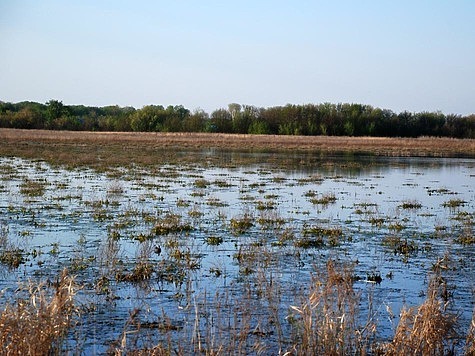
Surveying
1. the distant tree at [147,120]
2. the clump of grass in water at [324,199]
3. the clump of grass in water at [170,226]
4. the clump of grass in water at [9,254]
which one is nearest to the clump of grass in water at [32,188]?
the clump of grass in water at [170,226]

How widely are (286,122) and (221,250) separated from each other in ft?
312

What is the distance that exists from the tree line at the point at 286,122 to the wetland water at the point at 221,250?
7554 centimetres

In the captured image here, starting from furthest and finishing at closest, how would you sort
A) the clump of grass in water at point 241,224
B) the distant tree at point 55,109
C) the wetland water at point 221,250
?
1. the distant tree at point 55,109
2. the clump of grass in water at point 241,224
3. the wetland water at point 221,250

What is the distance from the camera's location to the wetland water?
10164mm

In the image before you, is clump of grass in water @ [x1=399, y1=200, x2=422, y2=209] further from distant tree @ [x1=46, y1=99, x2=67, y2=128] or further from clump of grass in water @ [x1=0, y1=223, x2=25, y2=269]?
distant tree @ [x1=46, y1=99, x2=67, y2=128]

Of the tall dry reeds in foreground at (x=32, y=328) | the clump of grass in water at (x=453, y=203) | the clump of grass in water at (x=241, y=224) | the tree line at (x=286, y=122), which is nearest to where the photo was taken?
the tall dry reeds in foreground at (x=32, y=328)

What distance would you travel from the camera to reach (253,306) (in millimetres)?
10984

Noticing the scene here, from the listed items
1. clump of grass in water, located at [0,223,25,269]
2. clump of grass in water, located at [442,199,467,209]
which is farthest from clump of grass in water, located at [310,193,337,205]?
clump of grass in water, located at [0,223,25,269]

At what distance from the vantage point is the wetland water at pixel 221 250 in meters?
10.2

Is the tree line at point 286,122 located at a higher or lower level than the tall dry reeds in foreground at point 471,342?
higher

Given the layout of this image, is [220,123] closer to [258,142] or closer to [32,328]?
[258,142]

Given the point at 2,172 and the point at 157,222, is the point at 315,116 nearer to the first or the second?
the point at 2,172

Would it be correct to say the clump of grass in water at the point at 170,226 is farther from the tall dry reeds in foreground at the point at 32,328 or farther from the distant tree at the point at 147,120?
the distant tree at the point at 147,120

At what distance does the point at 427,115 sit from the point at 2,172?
9505cm
